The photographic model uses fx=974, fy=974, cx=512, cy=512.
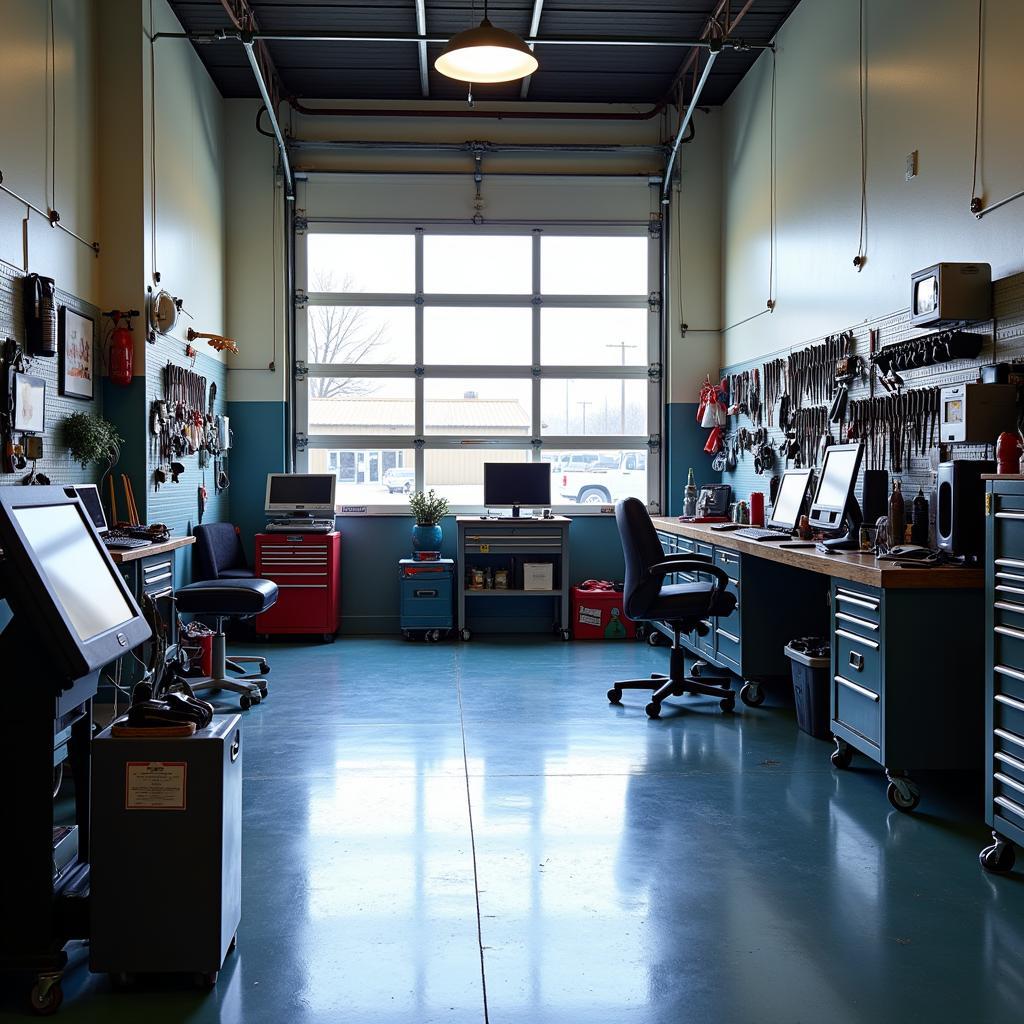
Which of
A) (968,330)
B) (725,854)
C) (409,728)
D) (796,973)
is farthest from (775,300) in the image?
(796,973)

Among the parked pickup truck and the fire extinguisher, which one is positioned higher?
the fire extinguisher

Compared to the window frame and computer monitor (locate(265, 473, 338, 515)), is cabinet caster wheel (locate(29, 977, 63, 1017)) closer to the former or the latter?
computer monitor (locate(265, 473, 338, 515))

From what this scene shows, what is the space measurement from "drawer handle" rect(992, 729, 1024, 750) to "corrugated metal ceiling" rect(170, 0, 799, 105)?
478cm

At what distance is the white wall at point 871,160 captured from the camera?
377cm

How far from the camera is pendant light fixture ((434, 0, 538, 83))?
4.36 m

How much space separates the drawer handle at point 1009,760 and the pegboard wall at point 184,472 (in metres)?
4.42

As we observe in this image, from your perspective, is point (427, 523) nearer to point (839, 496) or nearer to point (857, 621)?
point (839, 496)

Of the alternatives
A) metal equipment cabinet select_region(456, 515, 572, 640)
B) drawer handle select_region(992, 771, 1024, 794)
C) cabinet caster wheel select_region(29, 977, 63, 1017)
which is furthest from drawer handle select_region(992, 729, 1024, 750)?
metal equipment cabinet select_region(456, 515, 572, 640)

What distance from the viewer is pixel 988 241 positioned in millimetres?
3826

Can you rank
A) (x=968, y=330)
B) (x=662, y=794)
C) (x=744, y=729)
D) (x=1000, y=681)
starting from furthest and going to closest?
(x=744, y=729) → (x=968, y=330) → (x=662, y=794) → (x=1000, y=681)

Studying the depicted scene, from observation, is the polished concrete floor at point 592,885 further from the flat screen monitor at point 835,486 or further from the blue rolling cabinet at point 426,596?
the blue rolling cabinet at point 426,596

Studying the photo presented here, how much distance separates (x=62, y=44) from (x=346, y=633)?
13.9 feet

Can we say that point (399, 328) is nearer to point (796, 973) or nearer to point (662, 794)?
point (662, 794)

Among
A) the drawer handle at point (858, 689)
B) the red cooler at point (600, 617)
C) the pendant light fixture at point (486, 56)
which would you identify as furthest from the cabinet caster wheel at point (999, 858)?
the red cooler at point (600, 617)
